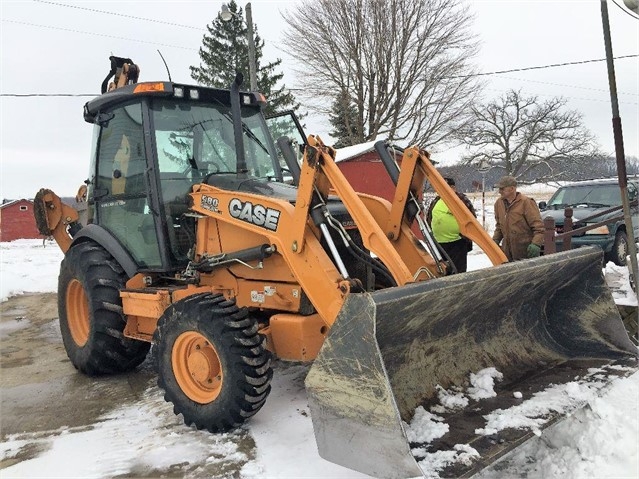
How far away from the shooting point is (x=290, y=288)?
3949mm

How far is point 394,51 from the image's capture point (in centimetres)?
2367

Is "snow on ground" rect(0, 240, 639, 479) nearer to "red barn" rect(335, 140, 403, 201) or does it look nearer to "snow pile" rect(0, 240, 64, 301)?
"snow pile" rect(0, 240, 64, 301)

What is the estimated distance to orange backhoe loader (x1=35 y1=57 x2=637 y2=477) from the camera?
2.84 meters

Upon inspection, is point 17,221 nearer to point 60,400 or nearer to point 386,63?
point 386,63

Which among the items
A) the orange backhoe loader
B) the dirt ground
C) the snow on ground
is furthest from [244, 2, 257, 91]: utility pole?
the snow on ground

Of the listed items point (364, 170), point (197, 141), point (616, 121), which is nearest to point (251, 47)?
point (364, 170)

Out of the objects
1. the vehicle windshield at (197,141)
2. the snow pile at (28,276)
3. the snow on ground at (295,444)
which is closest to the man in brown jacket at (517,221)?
the snow on ground at (295,444)

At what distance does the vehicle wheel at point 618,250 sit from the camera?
10.0 meters

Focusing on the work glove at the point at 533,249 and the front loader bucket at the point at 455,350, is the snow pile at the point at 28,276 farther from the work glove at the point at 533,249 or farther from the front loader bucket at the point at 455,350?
the front loader bucket at the point at 455,350

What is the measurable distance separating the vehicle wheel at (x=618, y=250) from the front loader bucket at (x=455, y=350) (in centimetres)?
651

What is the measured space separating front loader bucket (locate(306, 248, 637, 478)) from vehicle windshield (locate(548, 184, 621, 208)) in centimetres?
726

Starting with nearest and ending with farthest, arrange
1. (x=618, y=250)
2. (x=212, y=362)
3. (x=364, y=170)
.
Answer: (x=212, y=362) → (x=618, y=250) → (x=364, y=170)

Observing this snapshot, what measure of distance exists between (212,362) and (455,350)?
162cm

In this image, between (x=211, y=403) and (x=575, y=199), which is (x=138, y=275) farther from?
(x=575, y=199)
